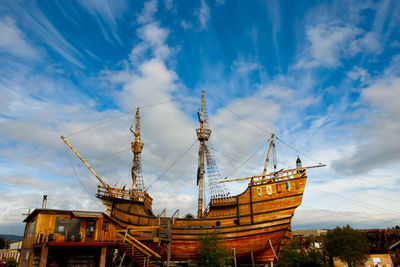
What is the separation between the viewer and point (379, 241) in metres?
35.2

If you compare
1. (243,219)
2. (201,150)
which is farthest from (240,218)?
(201,150)

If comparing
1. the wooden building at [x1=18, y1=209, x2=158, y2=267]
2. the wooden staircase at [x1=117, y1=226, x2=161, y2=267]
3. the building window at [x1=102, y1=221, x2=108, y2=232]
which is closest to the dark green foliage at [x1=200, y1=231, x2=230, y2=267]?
the wooden staircase at [x1=117, y1=226, x2=161, y2=267]

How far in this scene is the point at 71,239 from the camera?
1797 cm

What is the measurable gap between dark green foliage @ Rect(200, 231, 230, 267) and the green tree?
51.7 feet

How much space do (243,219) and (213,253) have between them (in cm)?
593

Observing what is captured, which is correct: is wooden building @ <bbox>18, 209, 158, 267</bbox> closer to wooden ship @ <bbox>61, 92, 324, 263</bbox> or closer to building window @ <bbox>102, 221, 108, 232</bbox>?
building window @ <bbox>102, 221, 108, 232</bbox>

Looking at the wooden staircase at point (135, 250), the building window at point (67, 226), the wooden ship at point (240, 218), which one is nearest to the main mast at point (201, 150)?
the wooden ship at point (240, 218)

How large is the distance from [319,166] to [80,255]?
23.1 meters

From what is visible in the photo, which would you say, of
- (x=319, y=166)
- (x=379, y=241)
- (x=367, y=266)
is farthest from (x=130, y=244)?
(x=379, y=241)

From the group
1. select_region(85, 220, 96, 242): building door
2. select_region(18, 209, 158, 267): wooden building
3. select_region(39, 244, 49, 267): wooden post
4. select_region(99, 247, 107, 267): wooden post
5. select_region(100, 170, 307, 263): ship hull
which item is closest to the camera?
select_region(39, 244, 49, 267): wooden post

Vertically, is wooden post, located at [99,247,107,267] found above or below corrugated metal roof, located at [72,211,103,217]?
below

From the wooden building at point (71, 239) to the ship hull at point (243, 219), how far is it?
277 inches

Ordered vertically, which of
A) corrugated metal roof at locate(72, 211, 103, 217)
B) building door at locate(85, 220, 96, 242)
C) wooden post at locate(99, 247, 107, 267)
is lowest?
wooden post at locate(99, 247, 107, 267)

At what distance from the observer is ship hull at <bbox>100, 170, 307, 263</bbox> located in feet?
87.7
